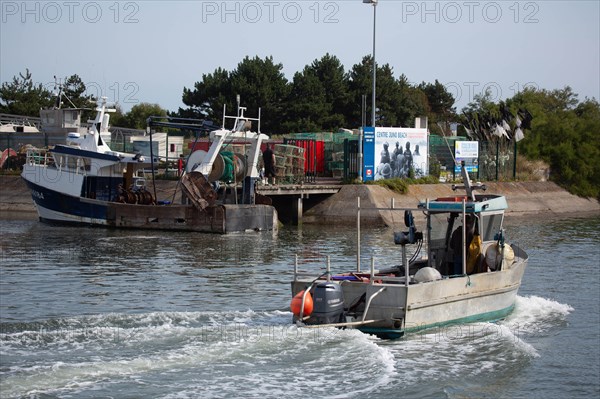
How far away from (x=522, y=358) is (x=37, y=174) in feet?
99.6

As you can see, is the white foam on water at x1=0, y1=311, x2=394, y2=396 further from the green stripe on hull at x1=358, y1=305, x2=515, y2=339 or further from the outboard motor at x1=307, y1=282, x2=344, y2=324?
the green stripe on hull at x1=358, y1=305, x2=515, y2=339

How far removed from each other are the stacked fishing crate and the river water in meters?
17.4

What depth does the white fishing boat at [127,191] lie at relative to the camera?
3791 centimetres

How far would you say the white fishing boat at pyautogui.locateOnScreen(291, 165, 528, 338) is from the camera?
17047 millimetres

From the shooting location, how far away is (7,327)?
59.4 ft

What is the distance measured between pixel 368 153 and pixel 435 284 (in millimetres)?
31817

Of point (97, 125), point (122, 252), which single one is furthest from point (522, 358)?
point (97, 125)

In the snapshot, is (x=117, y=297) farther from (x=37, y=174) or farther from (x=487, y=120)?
(x=487, y=120)

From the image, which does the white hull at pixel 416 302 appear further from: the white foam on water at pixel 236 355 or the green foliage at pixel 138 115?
the green foliage at pixel 138 115

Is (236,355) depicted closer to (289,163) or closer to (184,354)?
(184,354)

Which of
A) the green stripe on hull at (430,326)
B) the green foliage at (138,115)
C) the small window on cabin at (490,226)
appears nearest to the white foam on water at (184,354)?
the green stripe on hull at (430,326)

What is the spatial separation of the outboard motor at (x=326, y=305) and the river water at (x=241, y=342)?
259 mm

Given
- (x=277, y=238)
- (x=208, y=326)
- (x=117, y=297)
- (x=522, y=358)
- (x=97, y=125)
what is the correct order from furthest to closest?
(x=97, y=125) → (x=277, y=238) → (x=117, y=297) → (x=208, y=326) → (x=522, y=358)

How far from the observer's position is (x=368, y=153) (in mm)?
49156
